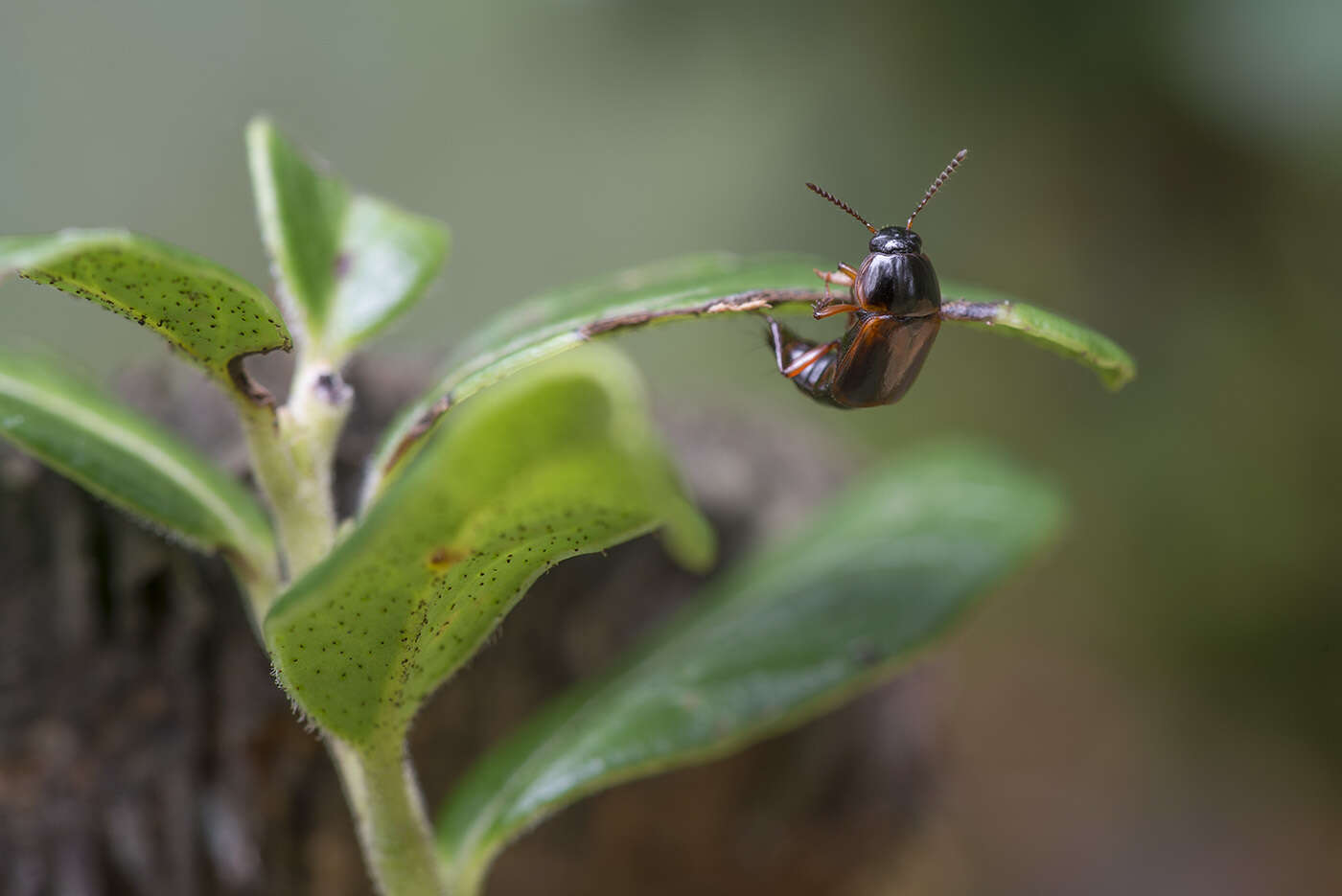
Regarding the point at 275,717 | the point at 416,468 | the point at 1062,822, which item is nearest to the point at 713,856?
the point at 275,717

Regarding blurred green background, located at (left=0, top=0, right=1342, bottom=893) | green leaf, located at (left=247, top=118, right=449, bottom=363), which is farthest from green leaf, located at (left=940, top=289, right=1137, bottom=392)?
blurred green background, located at (left=0, top=0, right=1342, bottom=893)

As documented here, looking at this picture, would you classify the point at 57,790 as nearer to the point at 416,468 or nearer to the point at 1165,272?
the point at 416,468

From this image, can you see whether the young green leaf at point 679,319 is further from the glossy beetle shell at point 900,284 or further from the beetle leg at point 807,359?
the beetle leg at point 807,359

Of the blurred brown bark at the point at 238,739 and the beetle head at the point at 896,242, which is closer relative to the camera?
the beetle head at the point at 896,242

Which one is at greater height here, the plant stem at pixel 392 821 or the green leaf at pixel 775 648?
the green leaf at pixel 775 648

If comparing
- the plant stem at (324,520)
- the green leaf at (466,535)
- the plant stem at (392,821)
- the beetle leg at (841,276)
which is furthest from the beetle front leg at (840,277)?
the plant stem at (392,821)

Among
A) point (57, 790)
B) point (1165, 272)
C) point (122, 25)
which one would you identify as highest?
point (1165, 272)
